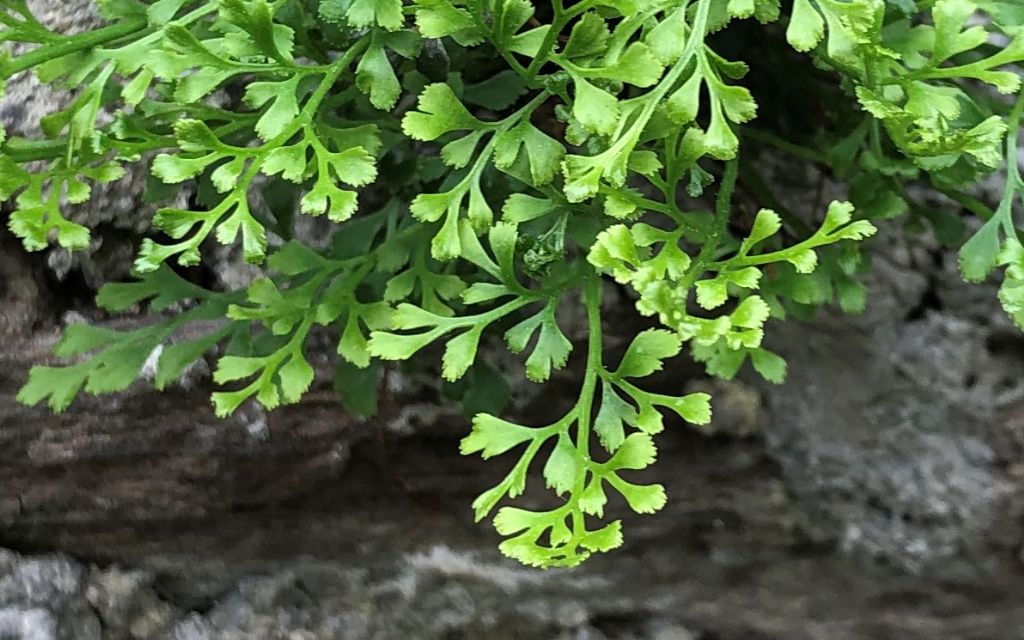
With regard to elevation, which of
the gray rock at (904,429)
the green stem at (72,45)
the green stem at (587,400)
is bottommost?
the gray rock at (904,429)

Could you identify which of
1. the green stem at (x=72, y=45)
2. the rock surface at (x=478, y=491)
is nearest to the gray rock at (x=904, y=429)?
the rock surface at (x=478, y=491)

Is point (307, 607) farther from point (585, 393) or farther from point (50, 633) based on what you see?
point (585, 393)

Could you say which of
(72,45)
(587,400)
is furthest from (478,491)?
(72,45)

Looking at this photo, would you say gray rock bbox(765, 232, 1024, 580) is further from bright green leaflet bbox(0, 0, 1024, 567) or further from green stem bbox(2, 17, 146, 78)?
green stem bbox(2, 17, 146, 78)

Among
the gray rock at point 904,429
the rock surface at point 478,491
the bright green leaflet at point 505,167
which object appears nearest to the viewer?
the bright green leaflet at point 505,167

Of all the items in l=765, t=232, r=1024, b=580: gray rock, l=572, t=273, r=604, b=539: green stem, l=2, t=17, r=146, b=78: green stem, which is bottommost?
l=765, t=232, r=1024, b=580: gray rock

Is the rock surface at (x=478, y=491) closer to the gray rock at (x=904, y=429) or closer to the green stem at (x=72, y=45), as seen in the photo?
the gray rock at (x=904, y=429)

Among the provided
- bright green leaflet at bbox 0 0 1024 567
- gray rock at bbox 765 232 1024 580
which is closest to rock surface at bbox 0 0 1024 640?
gray rock at bbox 765 232 1024 580

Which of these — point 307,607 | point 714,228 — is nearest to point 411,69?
point 714,228
